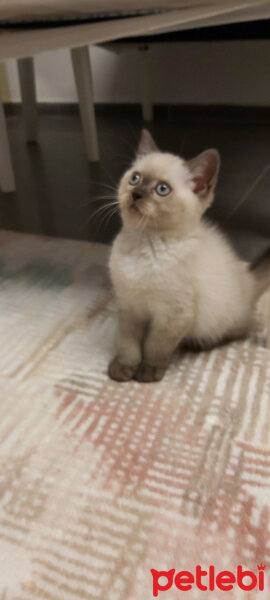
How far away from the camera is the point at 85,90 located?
220cm

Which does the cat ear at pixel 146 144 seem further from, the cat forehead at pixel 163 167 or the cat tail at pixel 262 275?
the cat tail at pixel 262 275

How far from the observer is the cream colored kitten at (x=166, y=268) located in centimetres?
85

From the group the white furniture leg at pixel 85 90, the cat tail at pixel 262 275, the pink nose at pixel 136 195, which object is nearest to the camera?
the pink nose at pixel 136 195

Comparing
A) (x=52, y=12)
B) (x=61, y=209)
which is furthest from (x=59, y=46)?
(x=61, y=209)

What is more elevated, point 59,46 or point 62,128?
point 59,46

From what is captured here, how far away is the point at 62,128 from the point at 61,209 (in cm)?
143

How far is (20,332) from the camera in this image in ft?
3.59

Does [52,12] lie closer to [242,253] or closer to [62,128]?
[242,253]

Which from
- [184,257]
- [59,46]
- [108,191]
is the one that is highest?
[59,46]

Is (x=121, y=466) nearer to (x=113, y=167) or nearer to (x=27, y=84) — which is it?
(x=113, y=167)

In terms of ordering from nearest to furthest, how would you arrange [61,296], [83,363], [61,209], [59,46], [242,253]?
[59,46], [83,363], [61,296], [242,253], [61,209]

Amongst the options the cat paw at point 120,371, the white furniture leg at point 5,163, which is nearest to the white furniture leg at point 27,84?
the white furniture leg at point 5,163

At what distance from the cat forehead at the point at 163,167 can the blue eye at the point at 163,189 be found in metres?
0.02

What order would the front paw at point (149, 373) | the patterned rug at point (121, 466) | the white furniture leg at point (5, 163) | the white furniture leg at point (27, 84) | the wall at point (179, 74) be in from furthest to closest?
the wall at point (179, 74), the white furniture leg at point (27, 84), the white furniture leg at point (5, 163), the front paw at point (149, 373), the patterned rug at point (121, 466)
